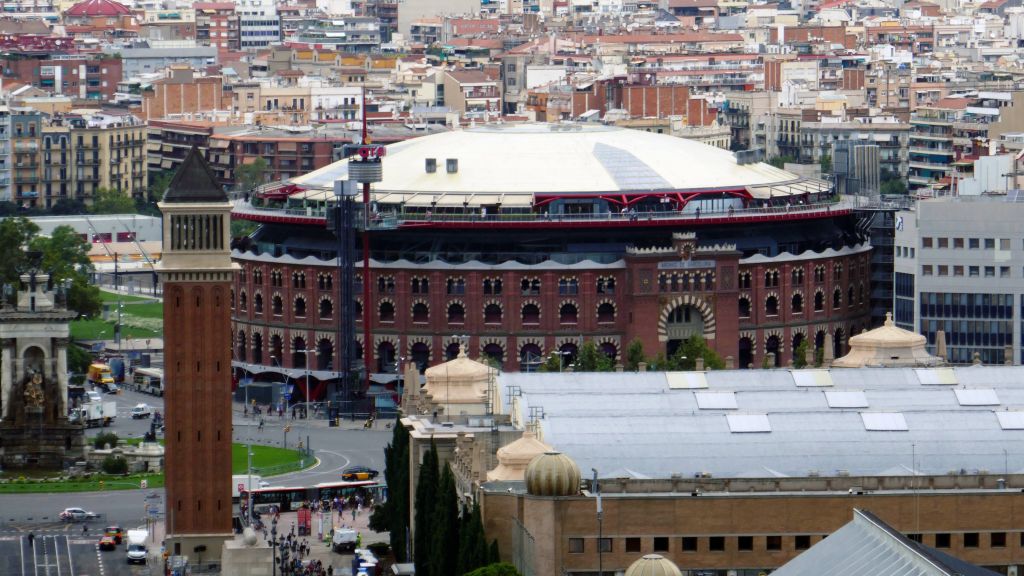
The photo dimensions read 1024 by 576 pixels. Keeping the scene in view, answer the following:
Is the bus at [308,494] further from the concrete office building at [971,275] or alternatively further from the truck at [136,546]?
the concrete office building at [971,275]

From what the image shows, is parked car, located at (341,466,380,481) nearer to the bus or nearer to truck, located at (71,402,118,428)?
the bus

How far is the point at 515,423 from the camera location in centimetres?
13862

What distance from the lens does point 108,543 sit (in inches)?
6319

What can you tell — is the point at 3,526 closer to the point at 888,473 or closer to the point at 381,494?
the point at 381,494

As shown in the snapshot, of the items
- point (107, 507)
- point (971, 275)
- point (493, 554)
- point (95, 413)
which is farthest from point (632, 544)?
point (95, 413)

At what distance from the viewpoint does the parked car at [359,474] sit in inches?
6934

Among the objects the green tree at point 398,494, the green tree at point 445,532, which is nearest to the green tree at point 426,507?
the green tree at point 445,532

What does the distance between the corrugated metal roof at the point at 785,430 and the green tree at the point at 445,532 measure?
394 centimetres

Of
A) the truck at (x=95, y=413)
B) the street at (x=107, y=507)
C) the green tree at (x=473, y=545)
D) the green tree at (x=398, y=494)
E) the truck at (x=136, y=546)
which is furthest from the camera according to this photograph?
the truck at (x=95, y=413)

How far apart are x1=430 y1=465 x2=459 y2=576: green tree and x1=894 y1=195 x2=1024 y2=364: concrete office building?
6287cm

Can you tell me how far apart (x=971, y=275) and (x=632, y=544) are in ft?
233

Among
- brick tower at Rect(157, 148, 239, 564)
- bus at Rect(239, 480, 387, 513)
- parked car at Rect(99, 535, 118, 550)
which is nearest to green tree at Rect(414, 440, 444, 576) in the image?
brick tower at Rect(157, 148, 239, 564)

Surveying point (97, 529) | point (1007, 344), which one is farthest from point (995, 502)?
point (1007, 344)

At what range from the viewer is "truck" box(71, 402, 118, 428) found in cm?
19775
